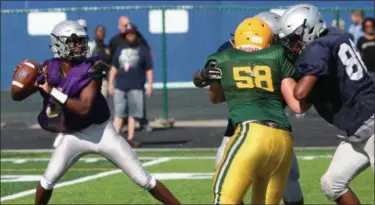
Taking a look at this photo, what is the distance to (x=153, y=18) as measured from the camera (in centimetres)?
2577

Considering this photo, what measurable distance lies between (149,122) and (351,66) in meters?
11.5

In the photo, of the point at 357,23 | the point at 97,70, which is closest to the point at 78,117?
the point at 97,70

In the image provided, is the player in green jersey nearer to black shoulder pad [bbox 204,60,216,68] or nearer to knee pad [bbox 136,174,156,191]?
black shoulder pad [bbox 204,60,216,68]

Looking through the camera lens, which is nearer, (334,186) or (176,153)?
(334,186)

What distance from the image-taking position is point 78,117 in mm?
9195

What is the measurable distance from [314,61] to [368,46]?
400 inches

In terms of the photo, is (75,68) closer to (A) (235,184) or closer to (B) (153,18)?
(A) (235,184)

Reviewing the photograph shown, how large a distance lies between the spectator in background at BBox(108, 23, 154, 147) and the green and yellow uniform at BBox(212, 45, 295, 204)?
858cm

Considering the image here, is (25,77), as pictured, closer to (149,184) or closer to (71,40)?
(71,40)

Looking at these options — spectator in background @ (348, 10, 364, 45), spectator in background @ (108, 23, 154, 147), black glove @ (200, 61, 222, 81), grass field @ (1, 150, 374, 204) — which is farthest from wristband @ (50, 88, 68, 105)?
spectator in background @ (348, 10, 364, 45)

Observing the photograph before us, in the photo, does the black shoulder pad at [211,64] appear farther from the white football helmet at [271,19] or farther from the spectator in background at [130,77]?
the spectator in background at [130,77]

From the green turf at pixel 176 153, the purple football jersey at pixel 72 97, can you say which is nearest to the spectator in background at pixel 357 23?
the green turf at pixel 176 153

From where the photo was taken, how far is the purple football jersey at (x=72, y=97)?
30.0 ft

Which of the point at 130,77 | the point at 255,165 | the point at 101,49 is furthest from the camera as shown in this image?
the point at 101,49
